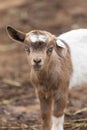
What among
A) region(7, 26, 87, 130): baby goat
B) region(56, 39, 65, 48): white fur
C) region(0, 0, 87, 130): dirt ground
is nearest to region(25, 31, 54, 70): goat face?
region(7, 26, 87, 130): baby goat

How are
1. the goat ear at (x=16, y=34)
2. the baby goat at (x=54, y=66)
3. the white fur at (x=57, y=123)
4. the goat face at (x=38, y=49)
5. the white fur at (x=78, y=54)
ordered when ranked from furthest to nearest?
1. the white fur at (x=78, y=54)
2. the white fur at (x=57, y=123)
3. the goat ear at (x=16, y=34)
4. the baby goat at (x=54, y=66)
5. the goat face at (x=38, y=49)

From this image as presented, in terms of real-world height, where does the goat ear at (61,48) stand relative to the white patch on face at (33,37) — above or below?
below

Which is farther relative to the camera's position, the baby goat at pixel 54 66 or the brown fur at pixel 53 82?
the brown fur at pixel 53 82

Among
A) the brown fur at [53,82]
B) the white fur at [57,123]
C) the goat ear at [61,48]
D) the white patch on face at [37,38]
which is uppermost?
the white patch on face at [37,38]

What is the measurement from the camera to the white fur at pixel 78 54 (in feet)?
26.7

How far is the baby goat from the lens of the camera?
23.6 feet

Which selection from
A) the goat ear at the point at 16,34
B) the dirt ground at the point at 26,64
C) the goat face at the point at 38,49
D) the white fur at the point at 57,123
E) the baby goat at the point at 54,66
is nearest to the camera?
the goat face at the point at 38,49

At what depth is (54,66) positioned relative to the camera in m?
7.71

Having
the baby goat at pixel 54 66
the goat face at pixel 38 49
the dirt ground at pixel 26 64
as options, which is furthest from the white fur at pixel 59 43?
the dirt ground at pixel 26 64

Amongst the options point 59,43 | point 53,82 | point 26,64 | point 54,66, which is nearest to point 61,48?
point 59,43

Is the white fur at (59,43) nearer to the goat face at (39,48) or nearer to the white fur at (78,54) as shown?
the goat face at (39,48)

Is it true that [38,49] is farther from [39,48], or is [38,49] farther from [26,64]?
[26,64]

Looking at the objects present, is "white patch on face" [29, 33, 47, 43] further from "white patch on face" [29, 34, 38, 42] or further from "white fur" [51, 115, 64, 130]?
"white fur" [51, 115, 64, 130]

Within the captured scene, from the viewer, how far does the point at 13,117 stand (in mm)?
9516
